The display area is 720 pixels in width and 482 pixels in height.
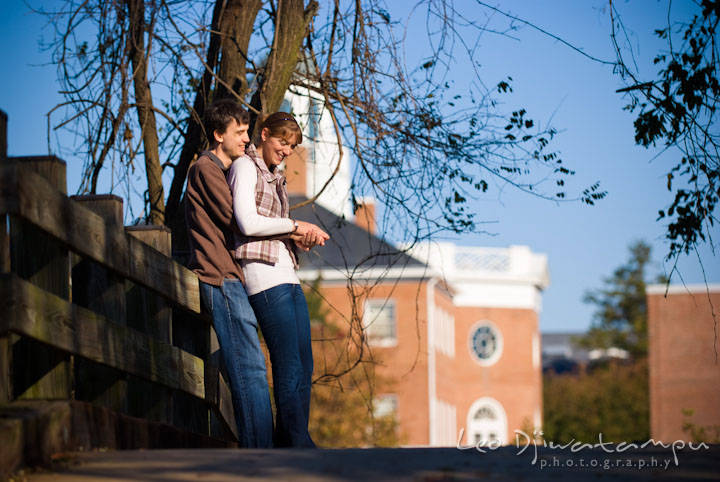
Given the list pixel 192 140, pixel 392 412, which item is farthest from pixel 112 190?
pixel 392 412

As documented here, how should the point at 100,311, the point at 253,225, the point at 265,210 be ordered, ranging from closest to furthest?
the point at 100,311, the point at 253,225, the point at 265,210

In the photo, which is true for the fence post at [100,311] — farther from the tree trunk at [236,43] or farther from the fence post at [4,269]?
the tree trunk at [236,43]

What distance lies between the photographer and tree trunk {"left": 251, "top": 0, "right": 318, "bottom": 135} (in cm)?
780

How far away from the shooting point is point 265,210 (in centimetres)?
557

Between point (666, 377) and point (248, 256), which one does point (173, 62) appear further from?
point (666, 377)

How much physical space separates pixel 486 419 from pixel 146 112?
1805 inches

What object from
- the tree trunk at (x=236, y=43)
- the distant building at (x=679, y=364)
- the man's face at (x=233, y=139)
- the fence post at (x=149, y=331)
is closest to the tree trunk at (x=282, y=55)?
the tree trunk at (x=236, y=43)

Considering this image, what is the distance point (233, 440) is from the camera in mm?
6605

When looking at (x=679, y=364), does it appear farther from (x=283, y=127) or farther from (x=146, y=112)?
(x=283, y=127)

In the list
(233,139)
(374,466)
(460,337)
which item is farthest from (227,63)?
(460,337)

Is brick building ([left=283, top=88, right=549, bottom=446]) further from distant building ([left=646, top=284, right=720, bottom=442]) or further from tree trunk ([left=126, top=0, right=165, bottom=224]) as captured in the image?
tree trunk ([left=126, top=0, right=165, bottom=224])

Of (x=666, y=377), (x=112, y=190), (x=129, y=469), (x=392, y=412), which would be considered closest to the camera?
(x=129, y=469)

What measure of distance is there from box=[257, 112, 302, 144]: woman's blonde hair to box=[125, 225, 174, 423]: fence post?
0.85 metres

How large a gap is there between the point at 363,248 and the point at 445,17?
3457 cm
